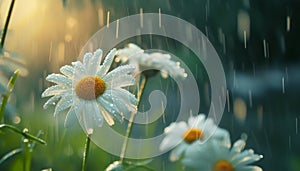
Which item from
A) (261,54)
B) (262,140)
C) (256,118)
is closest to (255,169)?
(262,140)

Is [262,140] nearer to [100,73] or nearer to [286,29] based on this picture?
[286,29]

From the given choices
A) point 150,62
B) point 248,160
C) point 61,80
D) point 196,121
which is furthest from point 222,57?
point 61,80

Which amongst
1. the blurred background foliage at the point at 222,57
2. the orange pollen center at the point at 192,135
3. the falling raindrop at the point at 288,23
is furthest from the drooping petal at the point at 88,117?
the falling raindrop at the point at 288,23

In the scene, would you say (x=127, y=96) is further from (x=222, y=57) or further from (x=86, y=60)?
(x=222, y=57)

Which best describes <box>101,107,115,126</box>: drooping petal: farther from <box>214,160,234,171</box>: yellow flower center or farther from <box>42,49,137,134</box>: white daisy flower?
<box>214,160,234,171</box>: yellow flower center

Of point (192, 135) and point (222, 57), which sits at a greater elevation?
point (222, 57)
